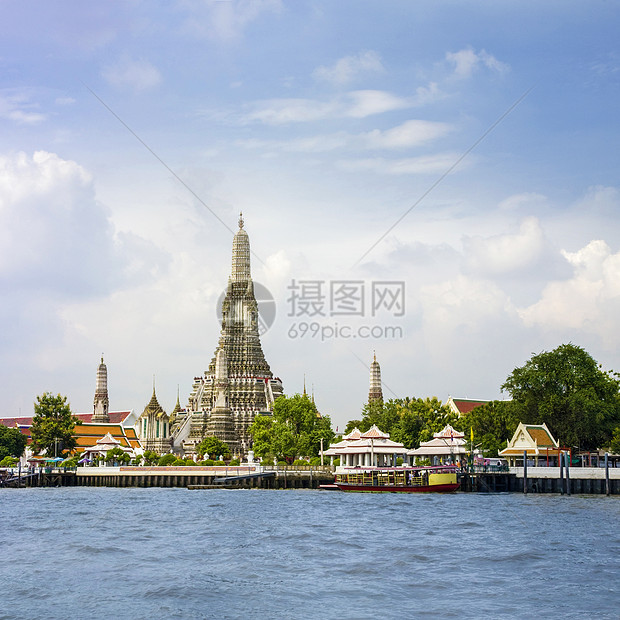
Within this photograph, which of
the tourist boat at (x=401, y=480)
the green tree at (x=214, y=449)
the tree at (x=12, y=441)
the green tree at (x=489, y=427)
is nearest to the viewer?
the tourist boat at (x=401, y=480)

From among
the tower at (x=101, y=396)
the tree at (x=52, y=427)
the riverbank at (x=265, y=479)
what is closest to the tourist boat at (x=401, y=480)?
the riverbank at (x=265, y=479)

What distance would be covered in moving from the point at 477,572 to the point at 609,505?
27322mm

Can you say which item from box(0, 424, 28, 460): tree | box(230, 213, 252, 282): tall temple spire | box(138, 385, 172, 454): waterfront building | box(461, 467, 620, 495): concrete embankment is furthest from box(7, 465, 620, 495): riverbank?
box(230, 213, 252, 282): tall temple spire

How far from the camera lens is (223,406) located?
121500mm

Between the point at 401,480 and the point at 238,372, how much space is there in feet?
212

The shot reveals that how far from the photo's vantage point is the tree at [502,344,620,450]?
256 feet

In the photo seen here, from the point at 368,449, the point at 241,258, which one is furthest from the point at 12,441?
the point at 368,449

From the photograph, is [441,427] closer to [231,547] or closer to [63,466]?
[63,466]

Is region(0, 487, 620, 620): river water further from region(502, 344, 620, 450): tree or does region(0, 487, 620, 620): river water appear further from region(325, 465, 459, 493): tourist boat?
region(502, 344, 620, 450): tree

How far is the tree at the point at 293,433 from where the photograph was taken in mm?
95750

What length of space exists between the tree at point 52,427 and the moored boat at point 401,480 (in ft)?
145

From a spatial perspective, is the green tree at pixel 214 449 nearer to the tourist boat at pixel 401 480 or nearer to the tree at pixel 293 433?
the tree at pixel 293 433

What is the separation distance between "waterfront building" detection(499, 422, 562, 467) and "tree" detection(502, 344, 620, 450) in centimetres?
87

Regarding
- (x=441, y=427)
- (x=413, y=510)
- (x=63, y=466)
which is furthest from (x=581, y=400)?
(x=63, y=466)
